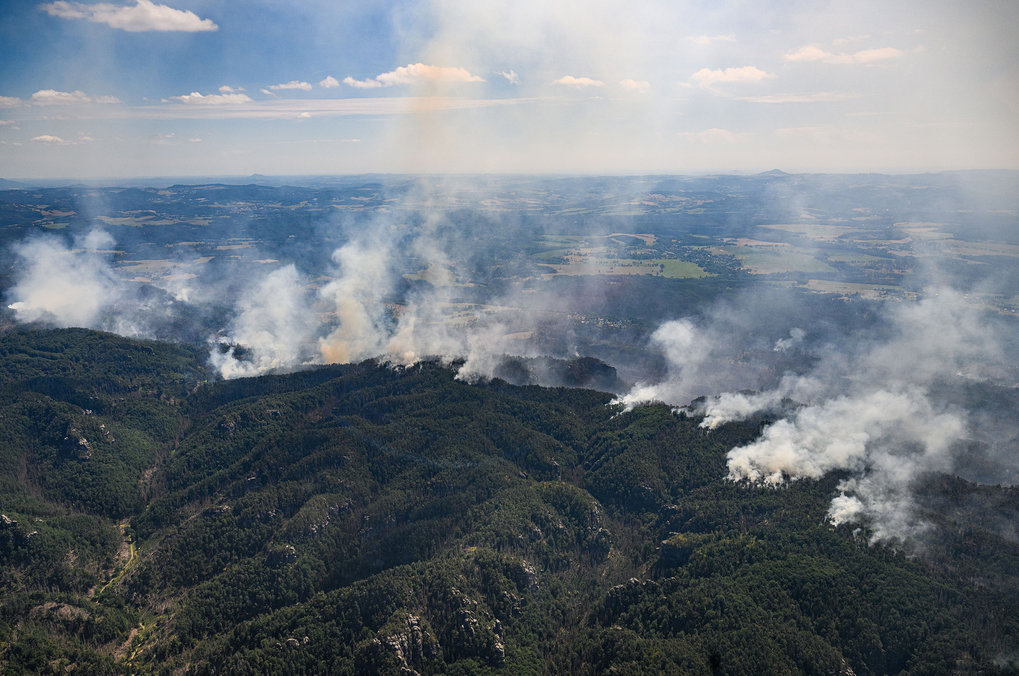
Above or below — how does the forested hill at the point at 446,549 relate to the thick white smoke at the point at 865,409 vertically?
below

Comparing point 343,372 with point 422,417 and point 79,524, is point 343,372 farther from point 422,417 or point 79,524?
point 79,524

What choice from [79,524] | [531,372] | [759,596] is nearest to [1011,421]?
[759,596]

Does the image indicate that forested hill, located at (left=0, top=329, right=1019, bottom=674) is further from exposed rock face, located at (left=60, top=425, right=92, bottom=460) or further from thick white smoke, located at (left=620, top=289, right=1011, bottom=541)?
thick white smoke, located at (left=620, top=289, right=1011, bottom=541)

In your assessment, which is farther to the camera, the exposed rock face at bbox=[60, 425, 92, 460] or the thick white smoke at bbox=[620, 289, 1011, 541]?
the exposed rock face at bbox=[60, 425, 92, 460]

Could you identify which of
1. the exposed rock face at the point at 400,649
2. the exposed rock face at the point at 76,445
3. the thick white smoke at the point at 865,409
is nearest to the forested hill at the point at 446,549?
the exposed rock face at the point at 400,649

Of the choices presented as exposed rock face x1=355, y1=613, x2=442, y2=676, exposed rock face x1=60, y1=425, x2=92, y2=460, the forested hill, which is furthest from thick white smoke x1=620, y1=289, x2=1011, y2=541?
exposed rock face x1=60, y1=425, x2=92, y2=460

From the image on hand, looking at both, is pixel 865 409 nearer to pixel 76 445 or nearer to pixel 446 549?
pixel 446 549

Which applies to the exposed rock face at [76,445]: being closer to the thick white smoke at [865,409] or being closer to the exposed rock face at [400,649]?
the exposed rock face at [400,649]
